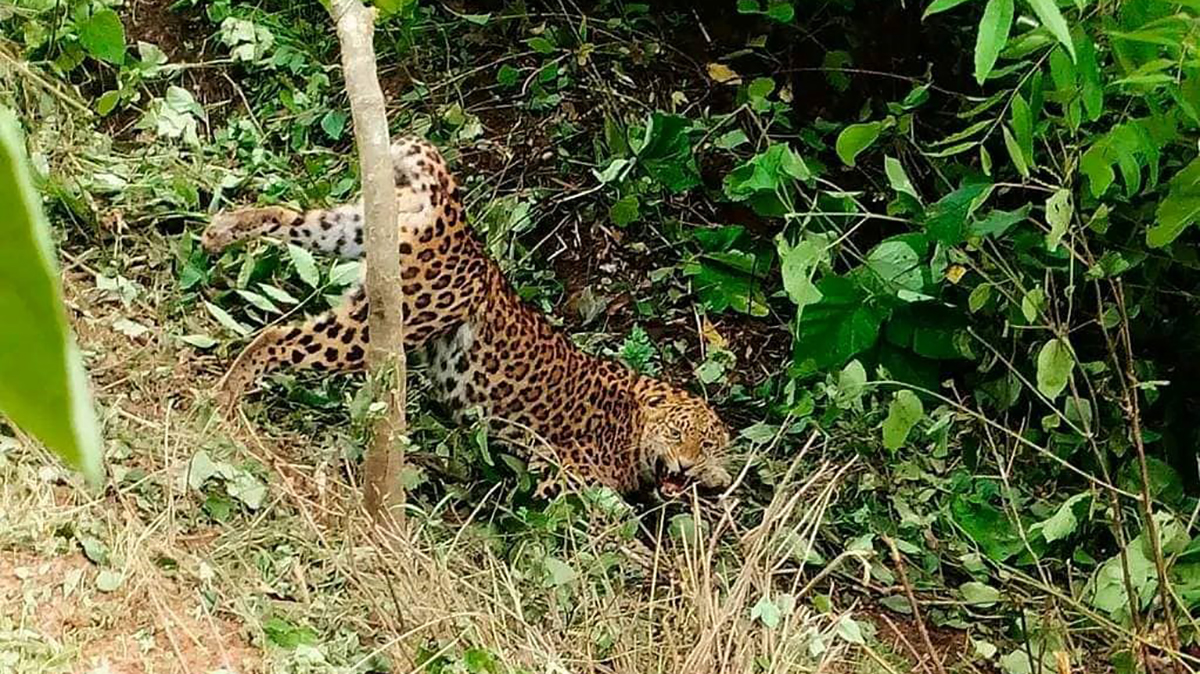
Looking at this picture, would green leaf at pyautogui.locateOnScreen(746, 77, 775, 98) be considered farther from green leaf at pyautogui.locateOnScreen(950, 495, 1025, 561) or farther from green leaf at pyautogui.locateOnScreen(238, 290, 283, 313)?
green leaf at pyautogui.locateOnScreen(238, 290, 283, 313)

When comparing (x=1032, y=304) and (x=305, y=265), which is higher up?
(x=1032, y=304)

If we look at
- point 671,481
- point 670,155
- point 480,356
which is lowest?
point 671,481

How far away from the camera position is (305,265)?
3.73 meters

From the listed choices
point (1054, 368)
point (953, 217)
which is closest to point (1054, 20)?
point (1054, 368)

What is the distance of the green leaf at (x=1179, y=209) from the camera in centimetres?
245

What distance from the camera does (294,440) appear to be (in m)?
3.44

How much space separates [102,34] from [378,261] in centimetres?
184

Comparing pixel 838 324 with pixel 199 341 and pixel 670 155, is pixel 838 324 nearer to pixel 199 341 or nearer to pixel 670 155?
pixel 670 155

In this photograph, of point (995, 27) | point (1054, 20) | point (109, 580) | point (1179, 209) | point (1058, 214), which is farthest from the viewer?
point (1058, 214)

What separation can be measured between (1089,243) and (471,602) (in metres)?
1.86

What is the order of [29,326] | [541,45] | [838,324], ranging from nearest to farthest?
[29,326], [838,324], [541,45]

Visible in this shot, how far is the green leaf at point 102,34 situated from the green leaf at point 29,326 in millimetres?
4150

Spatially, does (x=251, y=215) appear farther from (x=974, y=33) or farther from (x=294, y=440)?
(x=974, y=33)

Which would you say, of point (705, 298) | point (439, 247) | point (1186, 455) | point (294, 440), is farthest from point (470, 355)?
point (1186, 455)
